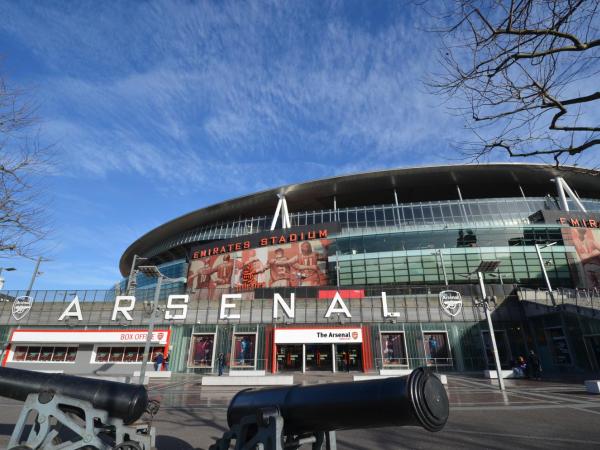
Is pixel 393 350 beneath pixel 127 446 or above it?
above

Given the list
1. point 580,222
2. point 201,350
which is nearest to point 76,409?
point 201,350

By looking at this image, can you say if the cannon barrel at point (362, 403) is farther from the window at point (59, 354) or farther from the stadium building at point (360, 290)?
the window at point (59, 354)

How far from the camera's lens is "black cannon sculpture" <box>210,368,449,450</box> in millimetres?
2789

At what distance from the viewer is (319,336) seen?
2500 centimetres

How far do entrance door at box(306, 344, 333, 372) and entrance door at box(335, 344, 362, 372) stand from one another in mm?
667

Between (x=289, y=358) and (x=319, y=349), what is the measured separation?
2.41 meters

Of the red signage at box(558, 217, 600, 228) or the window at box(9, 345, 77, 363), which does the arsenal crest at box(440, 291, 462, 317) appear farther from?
the window at box(9, 345, 77, 363)

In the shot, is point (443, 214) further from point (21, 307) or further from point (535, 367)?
point (21, 307)

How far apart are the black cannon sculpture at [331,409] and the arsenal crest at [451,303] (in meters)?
24.8

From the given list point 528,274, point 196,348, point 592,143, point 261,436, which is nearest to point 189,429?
point 261,436

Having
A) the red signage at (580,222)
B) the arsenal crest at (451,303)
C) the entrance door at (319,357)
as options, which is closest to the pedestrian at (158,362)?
the entrance door at (319,357)

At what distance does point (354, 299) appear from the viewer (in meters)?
26.8

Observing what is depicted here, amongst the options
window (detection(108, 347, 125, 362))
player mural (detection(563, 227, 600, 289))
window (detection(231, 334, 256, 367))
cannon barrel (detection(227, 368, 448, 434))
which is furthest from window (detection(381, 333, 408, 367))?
cannon barrel (detection(227, 368, 448, 434))

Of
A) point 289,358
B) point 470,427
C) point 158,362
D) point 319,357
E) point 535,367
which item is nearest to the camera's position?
point 470,427
